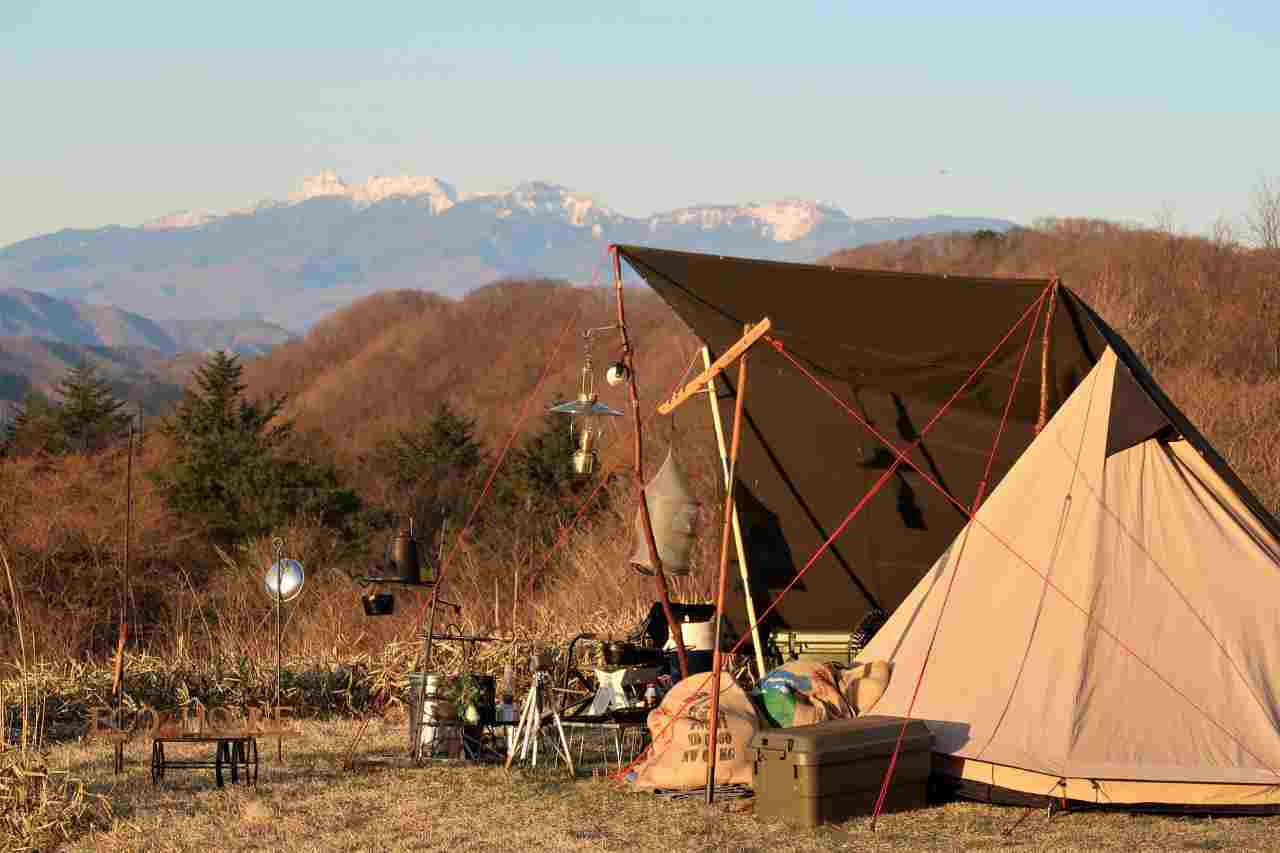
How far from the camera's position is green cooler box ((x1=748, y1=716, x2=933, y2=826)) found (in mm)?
6371

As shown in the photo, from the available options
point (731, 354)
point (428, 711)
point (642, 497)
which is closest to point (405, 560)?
point (428, 711)

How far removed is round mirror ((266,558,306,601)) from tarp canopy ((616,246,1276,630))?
236cm

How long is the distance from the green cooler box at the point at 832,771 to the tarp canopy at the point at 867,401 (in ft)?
5.62

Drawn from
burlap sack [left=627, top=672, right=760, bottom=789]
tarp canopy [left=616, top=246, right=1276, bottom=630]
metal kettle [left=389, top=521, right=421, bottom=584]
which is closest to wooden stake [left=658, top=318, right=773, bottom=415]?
tarp canopy [left=616, top=246, right=1276, bottom=630]

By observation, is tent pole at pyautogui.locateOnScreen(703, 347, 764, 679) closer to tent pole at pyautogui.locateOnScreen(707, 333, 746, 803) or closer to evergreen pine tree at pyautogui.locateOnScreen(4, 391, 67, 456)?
tent pole at pyautogui.locateOnScreen(707, 333, 746, 803)

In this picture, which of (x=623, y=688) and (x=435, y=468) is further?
(x=435, y=468)

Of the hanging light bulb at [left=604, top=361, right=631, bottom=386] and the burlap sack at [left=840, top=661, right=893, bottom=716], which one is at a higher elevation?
the hanging light bulb at [left=604, top=361, right=631, bottom=386]

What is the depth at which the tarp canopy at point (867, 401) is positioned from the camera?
7723mm

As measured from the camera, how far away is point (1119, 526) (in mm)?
7207

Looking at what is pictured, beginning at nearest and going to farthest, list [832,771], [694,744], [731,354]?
[832,771], [731,354], [694,744]

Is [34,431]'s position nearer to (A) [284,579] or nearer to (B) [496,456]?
(B) [496,456]

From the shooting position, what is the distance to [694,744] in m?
7.08

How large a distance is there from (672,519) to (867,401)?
1.27 meters

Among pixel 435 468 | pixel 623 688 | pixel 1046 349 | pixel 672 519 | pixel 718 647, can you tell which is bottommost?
pixel 623 688
